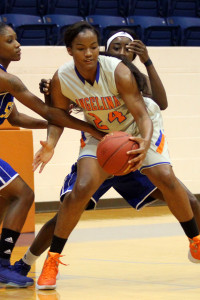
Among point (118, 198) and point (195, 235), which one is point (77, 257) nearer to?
point (195, 235)

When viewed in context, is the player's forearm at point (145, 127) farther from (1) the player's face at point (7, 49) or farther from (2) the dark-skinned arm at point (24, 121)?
(1) the player's face at point (7, 49)

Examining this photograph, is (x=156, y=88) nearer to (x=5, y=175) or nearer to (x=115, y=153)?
(x=115, y=153)

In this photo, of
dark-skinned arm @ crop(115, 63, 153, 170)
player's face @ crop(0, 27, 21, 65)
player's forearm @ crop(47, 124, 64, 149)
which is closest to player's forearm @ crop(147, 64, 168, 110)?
dark-skinned arm @ crop(115, 63, 153, 170)

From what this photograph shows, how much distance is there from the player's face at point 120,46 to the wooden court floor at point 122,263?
1.50m

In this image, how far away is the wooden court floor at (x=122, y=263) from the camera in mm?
3779

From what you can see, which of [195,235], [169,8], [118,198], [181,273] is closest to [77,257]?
[181,273]

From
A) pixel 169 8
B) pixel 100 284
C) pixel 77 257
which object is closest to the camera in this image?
pixel 100 284

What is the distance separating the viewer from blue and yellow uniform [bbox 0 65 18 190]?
409cm

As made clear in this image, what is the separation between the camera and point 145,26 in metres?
9.64

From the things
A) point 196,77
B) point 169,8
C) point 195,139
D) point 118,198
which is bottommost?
point 118,198

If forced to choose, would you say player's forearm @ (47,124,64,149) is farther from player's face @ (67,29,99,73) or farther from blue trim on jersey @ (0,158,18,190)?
player's face @ (67,29,99,73)

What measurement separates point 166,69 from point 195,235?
5.12m

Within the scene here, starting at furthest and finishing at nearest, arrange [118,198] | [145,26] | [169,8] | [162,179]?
[169,8] → [145,26] → [118,198] → [162,179]

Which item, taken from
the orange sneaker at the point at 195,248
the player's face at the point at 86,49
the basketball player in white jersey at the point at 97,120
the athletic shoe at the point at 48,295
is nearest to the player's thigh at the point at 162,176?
the basketball player in white jersey at the point at 97,120
